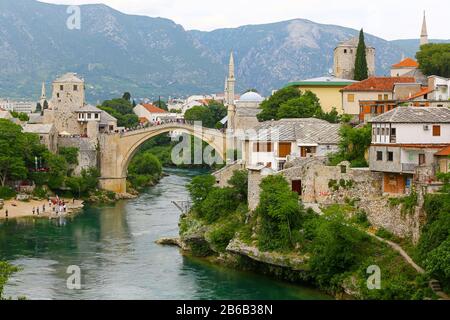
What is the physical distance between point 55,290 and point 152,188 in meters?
38.3

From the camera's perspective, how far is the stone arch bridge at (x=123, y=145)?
2569 inches

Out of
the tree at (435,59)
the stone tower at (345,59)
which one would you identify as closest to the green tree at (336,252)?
the tree at (435,59)

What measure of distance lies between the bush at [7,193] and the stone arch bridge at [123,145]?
8937 mm

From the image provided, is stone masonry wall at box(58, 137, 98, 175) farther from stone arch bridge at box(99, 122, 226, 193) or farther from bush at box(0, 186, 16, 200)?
bush at box(0, 186, 16, 200)

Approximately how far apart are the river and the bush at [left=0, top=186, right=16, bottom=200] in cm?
600

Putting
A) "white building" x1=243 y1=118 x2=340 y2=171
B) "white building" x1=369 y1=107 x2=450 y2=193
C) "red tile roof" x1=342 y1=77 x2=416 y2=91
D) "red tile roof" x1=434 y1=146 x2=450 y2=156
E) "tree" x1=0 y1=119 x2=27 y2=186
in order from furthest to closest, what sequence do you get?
"tree" x1=0 y1=119 x2=27 y2=186, "red tile roof" x1=342 y1=77 x2=416 y2=91, "white building" x1=243 y1=118 x2=340 y2=171, "white building" x1=369 y1=107 x2=450 y2=193, "red tile roof" x1=434 y1=146 x2=450 y2=156

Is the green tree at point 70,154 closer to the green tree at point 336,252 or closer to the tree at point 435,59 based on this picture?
the tree at point 435,59

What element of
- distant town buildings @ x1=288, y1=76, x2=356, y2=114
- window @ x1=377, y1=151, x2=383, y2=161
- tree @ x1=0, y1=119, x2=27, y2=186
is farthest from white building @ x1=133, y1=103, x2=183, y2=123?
window @ x1=377, y1=151, x2=383, y2=161

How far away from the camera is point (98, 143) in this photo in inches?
2655

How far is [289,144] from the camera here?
132 feet

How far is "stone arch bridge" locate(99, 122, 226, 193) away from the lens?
65250mm

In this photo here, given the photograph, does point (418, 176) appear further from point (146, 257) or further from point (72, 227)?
point (72, 227)

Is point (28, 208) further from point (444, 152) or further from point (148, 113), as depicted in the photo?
point (148, 113)

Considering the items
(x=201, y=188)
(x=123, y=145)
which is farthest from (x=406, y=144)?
(x=123, y=145)
